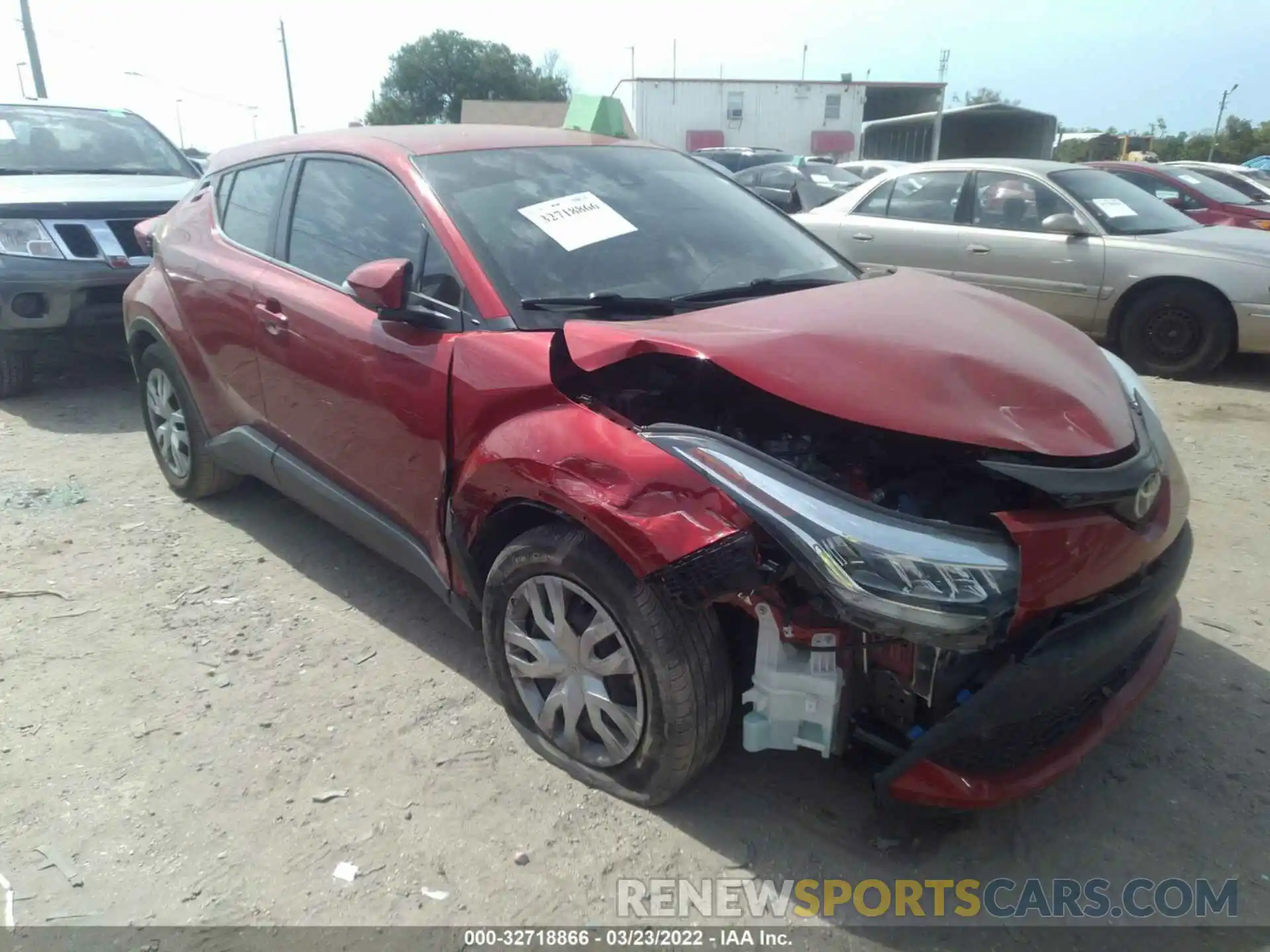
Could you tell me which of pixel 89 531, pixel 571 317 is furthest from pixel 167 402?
pixel 571 317

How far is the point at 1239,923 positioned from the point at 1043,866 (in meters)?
0.42

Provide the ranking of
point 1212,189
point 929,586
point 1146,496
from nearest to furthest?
point 929,586 < point 1146,496 < point 1212,189

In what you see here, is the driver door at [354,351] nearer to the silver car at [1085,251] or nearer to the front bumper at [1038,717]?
the front bumper at [1038,717]

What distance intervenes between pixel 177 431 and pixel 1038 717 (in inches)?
154

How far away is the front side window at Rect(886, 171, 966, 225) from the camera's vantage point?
7.31 metres

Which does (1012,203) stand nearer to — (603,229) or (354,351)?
(603,229)

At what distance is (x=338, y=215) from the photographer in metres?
3.29

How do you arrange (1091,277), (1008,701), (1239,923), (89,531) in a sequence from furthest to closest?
(1091,277) → (89,531) → (1239,923) → (1008,701)

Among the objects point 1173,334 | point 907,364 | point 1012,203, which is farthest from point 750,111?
point 907,364

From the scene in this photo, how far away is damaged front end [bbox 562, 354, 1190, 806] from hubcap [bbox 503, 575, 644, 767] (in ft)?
1.03

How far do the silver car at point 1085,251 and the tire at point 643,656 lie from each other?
468 cm

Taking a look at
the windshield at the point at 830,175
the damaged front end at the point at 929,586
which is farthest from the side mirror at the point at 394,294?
the windshield at the point at 830,175

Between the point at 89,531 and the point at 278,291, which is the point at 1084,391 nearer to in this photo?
the point at 278,291

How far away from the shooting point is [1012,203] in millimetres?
7055
